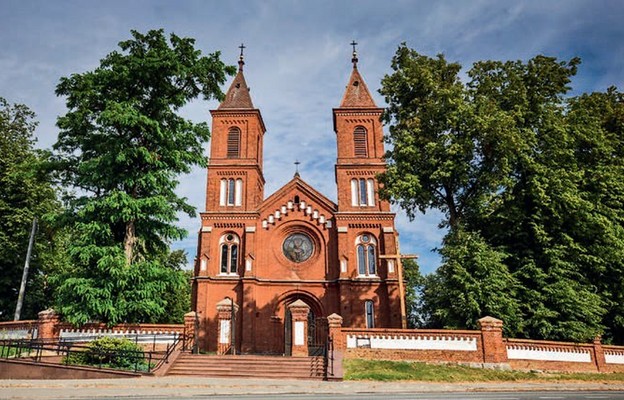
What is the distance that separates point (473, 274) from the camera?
54.9 ft

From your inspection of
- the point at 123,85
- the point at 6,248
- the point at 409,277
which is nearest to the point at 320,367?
the point at 123,85

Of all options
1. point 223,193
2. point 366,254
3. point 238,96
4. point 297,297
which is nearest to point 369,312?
point 366,254

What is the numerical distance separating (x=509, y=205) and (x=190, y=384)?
1407 centimetres

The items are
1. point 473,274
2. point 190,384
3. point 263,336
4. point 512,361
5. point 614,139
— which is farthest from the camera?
point 263,336

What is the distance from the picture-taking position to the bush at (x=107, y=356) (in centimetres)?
1334

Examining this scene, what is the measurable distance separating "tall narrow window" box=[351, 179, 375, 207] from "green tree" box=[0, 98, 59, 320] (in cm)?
1700

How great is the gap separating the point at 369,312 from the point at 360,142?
10.9 m

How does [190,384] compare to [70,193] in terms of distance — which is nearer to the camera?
[190,384]

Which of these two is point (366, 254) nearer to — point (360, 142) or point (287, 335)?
point (287, 335)

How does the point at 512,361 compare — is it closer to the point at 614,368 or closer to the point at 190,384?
the point at 614,368

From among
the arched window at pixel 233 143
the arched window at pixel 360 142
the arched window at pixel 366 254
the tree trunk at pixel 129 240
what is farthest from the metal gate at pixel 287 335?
the arched window at pixel 360 142

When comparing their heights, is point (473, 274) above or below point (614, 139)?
below

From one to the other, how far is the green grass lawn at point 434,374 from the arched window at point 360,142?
1631 centimetres

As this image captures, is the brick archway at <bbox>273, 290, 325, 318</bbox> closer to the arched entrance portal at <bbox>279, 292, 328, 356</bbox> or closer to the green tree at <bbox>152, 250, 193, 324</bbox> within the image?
the arched entrance portal at <bbox>279, 292, 328, 356</bbox>
